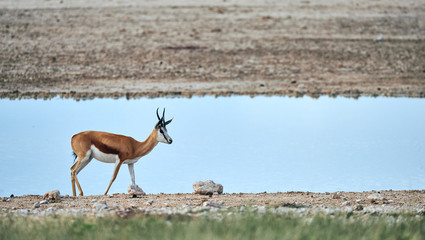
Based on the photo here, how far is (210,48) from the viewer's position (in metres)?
32.8

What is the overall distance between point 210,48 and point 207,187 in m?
18.8

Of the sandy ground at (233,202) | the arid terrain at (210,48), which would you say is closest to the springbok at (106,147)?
the sandy ground at (233,202)

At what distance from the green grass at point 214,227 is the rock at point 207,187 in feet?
11.9

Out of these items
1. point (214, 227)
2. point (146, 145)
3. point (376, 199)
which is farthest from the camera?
point (146, 145)

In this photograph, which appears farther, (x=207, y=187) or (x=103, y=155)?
(x=207, y=187)

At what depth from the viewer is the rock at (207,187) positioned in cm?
1438

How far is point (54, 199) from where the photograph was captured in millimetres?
13469

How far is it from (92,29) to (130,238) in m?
26.8

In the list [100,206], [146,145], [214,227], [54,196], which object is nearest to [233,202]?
[146,145]

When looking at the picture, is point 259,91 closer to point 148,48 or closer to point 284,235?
point 148,48

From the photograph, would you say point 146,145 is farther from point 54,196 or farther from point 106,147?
point 54,196

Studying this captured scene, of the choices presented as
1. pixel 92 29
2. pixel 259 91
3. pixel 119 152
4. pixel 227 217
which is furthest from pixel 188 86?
pixel 227 217

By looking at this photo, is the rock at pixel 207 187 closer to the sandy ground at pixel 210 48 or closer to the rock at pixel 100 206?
the rock at pixel 100 206

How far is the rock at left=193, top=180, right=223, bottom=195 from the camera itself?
14.4 metres
